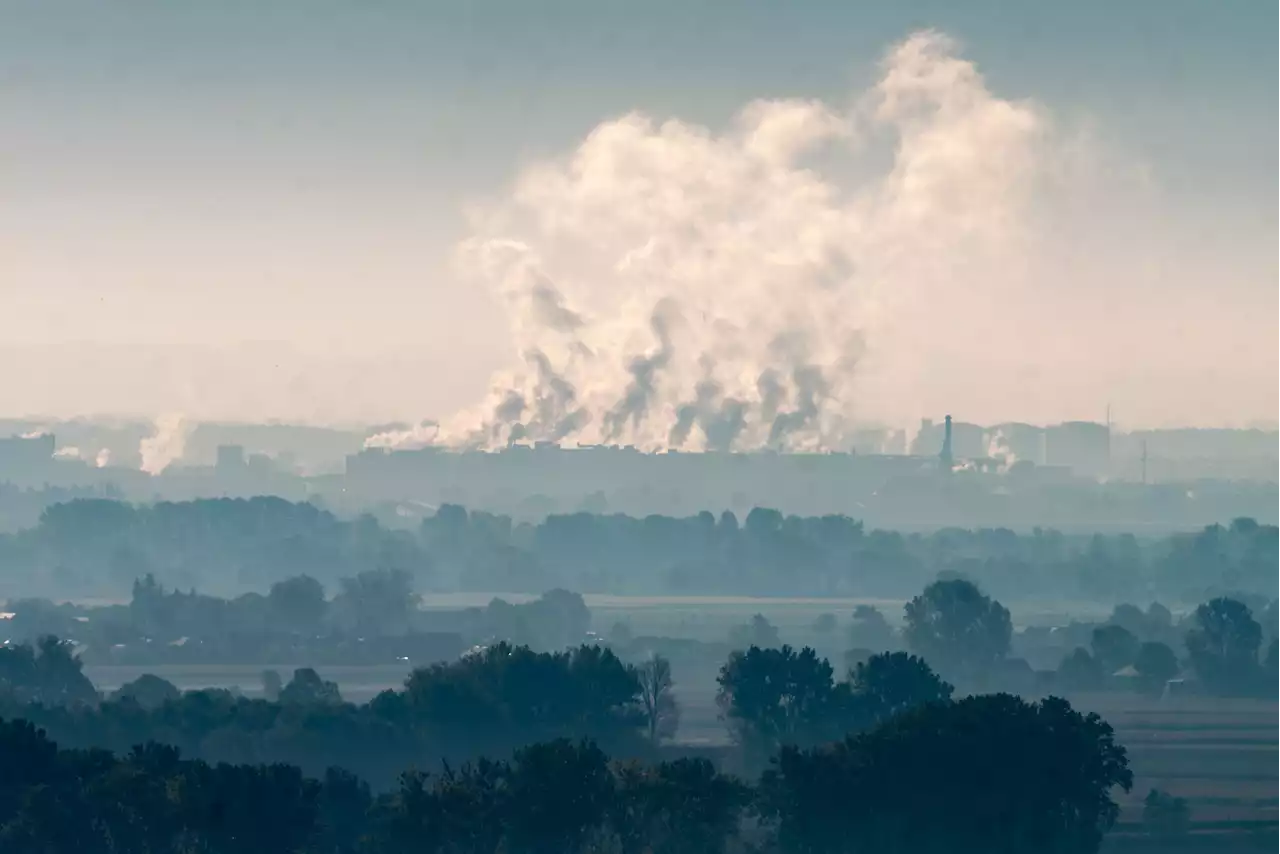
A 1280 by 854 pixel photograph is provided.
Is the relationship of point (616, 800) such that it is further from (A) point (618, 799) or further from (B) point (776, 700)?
(B) point (776, 700)

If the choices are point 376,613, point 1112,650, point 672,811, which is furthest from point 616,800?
point 376,613

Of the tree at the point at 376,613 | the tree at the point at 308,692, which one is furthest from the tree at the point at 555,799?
the tree at the point at 376,613

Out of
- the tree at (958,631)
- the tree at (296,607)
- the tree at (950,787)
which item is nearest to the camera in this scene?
the tree at (950,787)

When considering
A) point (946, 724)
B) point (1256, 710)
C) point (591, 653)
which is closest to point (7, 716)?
point (591, 653)

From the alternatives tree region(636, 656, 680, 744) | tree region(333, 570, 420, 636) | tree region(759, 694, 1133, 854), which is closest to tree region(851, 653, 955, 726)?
tree region(636, 656, 680, 744)

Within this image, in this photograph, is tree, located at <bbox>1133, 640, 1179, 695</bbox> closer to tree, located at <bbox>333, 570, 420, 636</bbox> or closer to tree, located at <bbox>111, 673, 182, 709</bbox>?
tree, located at <bbox>111, 673, 182, 709</bbox>

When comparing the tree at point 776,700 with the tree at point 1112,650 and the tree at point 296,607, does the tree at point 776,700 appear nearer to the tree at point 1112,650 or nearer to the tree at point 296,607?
the tree at point 1112,650
